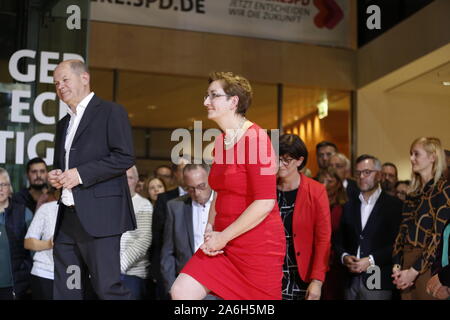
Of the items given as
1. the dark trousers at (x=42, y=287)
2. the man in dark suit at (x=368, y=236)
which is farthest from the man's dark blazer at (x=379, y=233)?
the dark trousers at (x=42, y=287)

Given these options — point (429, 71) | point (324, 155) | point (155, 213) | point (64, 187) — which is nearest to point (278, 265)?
point (64, 187)

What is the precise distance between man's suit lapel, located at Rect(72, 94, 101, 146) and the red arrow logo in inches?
248

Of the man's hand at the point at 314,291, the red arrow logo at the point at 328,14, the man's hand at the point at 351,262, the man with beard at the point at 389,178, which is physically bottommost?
the man's hand at the point at 314,291

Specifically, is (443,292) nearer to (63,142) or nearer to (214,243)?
(214,243)

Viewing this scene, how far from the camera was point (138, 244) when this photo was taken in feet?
15.8

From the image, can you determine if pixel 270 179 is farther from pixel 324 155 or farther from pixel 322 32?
pixel 322 32

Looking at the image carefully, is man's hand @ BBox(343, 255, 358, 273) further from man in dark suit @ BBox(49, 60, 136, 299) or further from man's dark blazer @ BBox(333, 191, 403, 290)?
man in dark suit @ BBox(49, 60, 136, 299)

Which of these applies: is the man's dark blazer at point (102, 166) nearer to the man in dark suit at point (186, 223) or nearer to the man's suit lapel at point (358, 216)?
the man in dark suit at point (186, 223)

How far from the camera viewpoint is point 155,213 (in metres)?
5.08

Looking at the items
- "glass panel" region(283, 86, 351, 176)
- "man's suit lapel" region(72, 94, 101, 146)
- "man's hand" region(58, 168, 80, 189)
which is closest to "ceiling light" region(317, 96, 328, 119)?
"glass panel" region(283, 86, 351, 176)

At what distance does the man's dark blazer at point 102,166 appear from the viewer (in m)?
2.97

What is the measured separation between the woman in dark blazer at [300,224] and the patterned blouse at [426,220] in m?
0.70

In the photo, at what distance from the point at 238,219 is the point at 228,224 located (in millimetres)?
110

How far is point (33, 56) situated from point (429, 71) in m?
4.70
